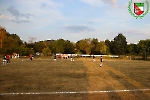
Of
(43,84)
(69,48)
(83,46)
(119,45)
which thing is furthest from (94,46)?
(43,84)

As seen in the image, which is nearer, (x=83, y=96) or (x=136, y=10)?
(x=83, y=96)

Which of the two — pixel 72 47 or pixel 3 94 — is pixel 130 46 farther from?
pixel 3 94

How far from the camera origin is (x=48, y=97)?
28.6ft

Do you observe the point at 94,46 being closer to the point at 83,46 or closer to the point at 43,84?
the point at 83,46

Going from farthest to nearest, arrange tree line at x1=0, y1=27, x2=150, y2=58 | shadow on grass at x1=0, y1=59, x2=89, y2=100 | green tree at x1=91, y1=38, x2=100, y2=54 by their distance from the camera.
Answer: green tree at x1=91, y1=38, x2=100, y2=54 → tree line at x1=0, y1=27, x2=150, y2=58 → shadow on grass at x1=0, y1=59, x2=89, y2=100

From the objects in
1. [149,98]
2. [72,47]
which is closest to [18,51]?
[72,47]

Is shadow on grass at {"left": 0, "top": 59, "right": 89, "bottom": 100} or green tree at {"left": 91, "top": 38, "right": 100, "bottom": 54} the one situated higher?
green tree at {"left": 91, "top": 38, "right": 100, "bottom": 54}

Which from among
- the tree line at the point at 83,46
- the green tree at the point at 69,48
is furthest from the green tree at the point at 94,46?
the green tree at the point at 69,48

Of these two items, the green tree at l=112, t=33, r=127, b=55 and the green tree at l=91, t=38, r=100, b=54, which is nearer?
the green tree at l=91, t=38, r=100, b=54

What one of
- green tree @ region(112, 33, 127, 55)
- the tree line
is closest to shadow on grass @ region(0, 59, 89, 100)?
the tree line

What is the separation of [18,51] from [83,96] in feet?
230

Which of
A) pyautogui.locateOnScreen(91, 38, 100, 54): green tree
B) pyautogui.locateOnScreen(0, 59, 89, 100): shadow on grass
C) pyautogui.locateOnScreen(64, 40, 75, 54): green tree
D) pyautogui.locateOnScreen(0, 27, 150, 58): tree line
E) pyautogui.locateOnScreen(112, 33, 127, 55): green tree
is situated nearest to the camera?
pyautogui.locateOnScreen(0, 59, 89, 100): shadow on grass

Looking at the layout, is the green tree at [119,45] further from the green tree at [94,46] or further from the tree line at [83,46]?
the green tree at [94,46]

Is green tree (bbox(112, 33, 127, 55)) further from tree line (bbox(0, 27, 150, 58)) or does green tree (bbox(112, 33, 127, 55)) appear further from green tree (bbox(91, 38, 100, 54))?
green tree (bbox(91, 38, 100, 54))
